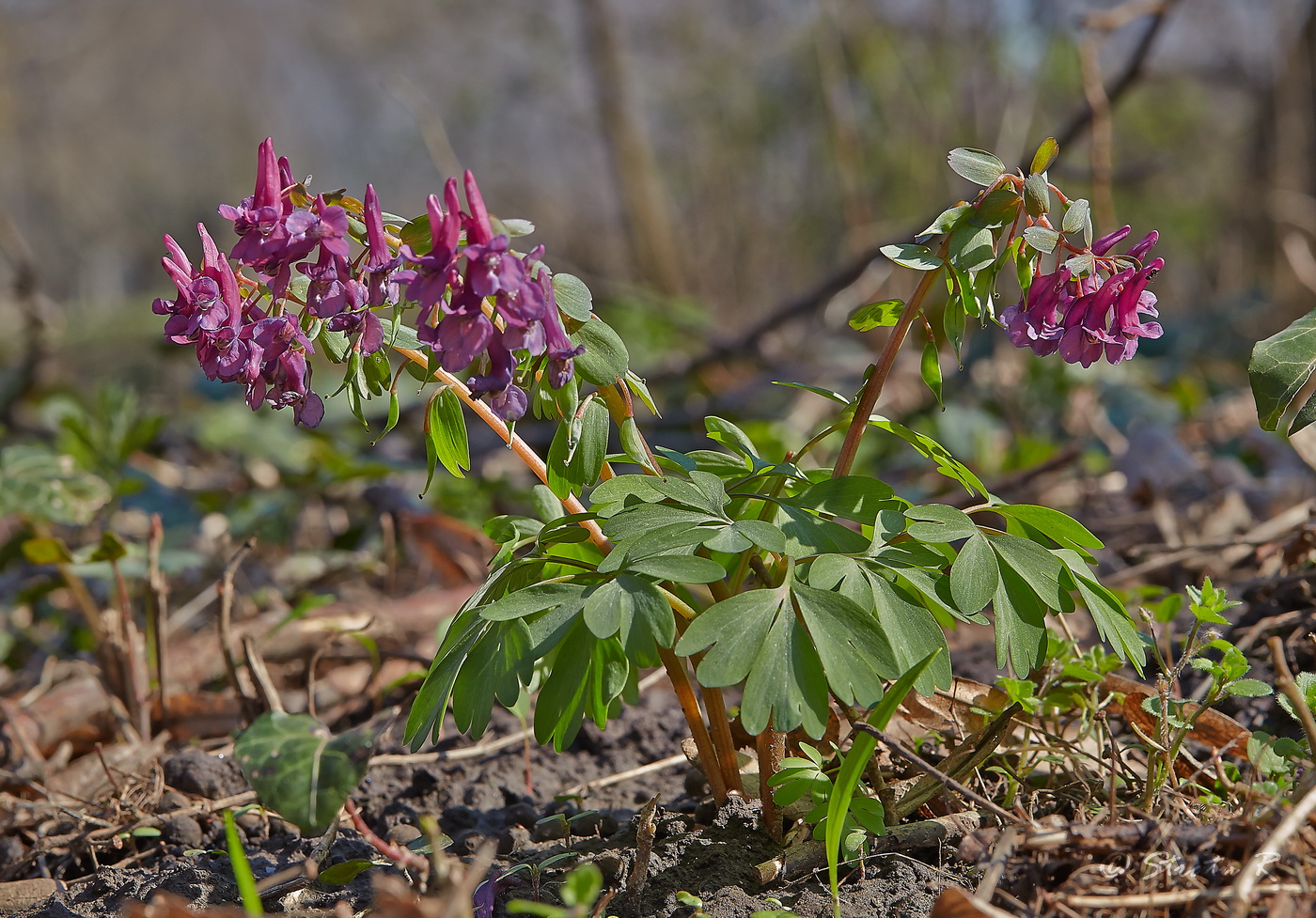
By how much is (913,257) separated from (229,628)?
139 cm

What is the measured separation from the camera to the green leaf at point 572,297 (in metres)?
1.14

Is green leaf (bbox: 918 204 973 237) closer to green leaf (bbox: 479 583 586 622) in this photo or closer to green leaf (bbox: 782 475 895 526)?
green leaf (bbox: 782 475 895 526)

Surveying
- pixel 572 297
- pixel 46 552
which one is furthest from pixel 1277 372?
pixel 46 552

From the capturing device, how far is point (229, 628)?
1824 millimetres

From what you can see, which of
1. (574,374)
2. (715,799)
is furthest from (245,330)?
(715,799)

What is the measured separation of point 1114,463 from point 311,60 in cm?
2272

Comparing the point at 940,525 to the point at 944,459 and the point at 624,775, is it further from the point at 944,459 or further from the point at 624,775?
the point at 624,775

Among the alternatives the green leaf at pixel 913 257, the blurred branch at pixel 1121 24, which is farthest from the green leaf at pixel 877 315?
the blurred branch at pixel 1121 24

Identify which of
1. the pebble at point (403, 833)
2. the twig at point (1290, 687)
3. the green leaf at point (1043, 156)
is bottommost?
the pebble at point (403, 833)

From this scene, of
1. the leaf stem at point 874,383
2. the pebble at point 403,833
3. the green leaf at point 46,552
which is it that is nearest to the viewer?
the leaf stem at point 874,383

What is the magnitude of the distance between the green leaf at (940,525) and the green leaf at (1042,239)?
33 centimetres

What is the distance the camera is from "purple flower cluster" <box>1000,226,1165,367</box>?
1.22 metres

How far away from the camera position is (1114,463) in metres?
3.42

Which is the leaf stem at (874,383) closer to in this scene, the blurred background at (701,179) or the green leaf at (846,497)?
the green leaf at (846,497)
